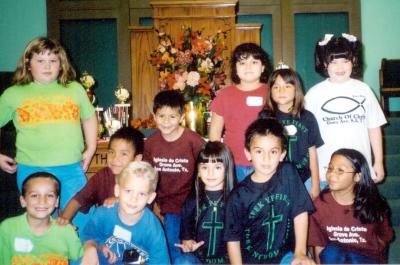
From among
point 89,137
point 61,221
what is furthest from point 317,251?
point 89,137

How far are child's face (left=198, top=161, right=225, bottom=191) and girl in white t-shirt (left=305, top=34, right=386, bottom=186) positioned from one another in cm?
68

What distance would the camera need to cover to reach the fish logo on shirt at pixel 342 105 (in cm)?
264

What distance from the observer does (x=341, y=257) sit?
2355mm

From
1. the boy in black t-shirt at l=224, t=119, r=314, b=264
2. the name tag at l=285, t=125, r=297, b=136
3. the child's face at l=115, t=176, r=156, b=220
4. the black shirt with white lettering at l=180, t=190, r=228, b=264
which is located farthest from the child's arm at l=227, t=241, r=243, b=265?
the name tag at l=285, t=125, r=297, b=136

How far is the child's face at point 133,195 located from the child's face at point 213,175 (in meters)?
0.32

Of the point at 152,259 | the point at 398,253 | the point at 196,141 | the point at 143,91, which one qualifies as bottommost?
the point at 398,253

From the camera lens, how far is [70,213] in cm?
244

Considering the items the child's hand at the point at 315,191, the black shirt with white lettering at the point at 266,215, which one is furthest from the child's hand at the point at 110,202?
the child's hand at the point at 315,191

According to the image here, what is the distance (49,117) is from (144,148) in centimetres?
61

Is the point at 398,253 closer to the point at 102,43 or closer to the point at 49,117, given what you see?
the point at 49,117

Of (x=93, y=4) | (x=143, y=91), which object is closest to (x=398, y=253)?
(x=143, y=91)

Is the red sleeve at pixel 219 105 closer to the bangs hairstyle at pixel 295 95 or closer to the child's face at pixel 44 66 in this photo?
the bangs hairstyle at pixel 295 95

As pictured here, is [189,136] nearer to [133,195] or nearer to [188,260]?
[133,195]

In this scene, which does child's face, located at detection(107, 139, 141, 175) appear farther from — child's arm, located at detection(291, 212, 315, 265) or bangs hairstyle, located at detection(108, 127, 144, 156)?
child's arm, located at detection(291, 212, 315, 265)
